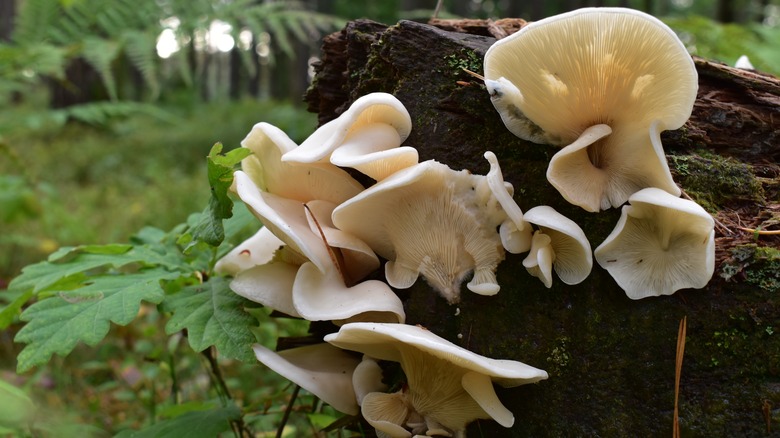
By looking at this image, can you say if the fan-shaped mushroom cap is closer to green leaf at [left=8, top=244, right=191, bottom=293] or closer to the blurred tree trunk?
green leaf at [left=8, top=244, right=191, bottom=293]

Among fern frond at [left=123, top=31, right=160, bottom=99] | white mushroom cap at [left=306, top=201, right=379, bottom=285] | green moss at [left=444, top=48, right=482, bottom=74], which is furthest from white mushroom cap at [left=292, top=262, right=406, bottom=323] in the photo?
fern frond at [left=123, top=31, right=160, bottom=99]

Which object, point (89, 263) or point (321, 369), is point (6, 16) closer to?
point (89, 263)

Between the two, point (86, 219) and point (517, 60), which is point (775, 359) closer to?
point (517, 60)

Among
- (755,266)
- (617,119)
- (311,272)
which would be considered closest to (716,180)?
(755,266)

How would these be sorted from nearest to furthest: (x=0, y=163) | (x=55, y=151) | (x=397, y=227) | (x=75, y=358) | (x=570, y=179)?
(x=570, y=179) → (x=397, y=227) → (x=75, y=358) → (x=0, y=163) → (x=55, y=151)

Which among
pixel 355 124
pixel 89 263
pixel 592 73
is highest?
pixel 592 73

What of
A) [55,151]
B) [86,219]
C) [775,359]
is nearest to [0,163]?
[55,151]

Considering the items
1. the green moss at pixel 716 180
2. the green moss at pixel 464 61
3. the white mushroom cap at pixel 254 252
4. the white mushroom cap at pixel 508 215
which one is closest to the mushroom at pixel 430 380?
the white mushroom cap at pixel 508 215
